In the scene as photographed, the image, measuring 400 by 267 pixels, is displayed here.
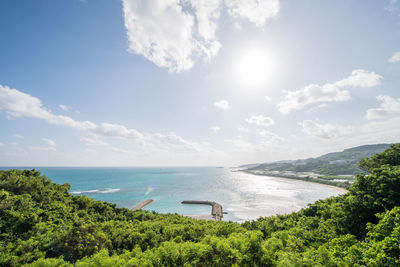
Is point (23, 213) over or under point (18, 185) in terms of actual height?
under

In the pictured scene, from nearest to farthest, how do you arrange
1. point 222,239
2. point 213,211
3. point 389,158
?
1. point 222,239
2. point 389,158
3. point 213,211

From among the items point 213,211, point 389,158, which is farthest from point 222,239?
point 213,211

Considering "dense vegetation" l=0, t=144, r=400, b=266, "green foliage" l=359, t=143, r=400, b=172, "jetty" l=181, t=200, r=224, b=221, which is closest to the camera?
"dense vegetation" l=0, t=144, r=400, b=266

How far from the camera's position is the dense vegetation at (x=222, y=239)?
8.60m

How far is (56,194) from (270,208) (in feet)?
168

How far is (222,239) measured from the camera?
510 inches

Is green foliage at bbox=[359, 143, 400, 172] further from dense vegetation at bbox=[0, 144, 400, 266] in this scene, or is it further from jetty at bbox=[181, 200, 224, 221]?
jetty at bbox=[181, 200, 224, 221]

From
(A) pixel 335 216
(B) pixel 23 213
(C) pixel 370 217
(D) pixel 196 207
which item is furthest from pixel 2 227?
(D) pixel 196 207

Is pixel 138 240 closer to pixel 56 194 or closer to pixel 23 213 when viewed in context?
pixel 23 213

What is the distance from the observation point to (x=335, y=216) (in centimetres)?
1514

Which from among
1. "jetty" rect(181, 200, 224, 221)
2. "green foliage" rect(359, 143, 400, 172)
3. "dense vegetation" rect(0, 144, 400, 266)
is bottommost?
"jetty" rect(181, 200, 224, 221)

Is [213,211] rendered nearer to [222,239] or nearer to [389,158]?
[222,239]

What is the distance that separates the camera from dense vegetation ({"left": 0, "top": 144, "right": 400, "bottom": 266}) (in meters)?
8.60

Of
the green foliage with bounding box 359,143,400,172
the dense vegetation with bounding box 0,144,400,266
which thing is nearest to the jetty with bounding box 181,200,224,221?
the dense vegetation with bounding box 0,144,400,266
